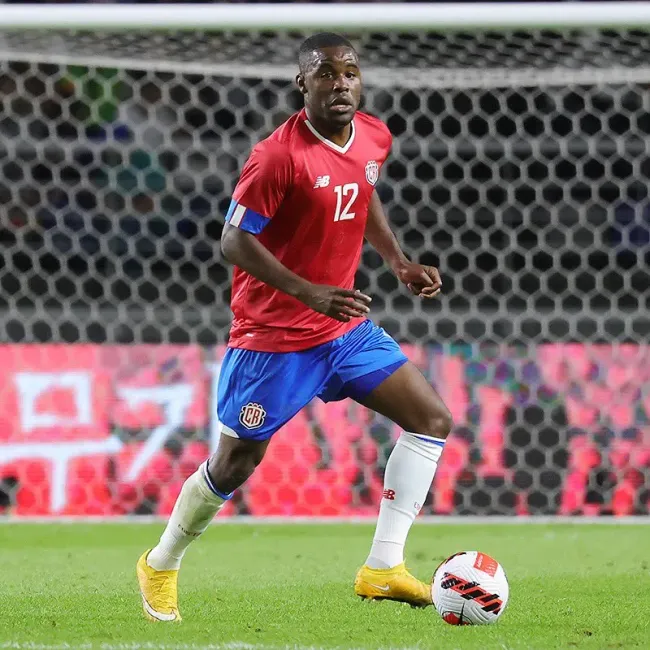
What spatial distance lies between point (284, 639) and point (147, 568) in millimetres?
699

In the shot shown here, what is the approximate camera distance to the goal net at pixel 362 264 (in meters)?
6.46

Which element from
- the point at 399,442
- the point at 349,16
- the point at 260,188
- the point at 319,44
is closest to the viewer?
the point at 260,188

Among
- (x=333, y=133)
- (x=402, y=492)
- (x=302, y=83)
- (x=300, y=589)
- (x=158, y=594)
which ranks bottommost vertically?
(x=300, y=589)

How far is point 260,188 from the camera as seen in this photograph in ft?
11.8

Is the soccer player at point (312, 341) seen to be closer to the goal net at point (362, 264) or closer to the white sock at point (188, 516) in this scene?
the white sock at point (188, 516)

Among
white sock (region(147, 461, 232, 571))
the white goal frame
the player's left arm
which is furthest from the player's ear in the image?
the white goal frame

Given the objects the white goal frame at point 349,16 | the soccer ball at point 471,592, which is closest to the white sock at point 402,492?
the soccer ball at point 471,592

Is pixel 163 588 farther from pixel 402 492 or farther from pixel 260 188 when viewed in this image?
pixel 260 188

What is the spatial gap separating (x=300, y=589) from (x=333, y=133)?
5.02 feet

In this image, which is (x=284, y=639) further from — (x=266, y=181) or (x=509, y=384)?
(x=509, y=384)

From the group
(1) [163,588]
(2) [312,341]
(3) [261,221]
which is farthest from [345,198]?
(1) [163,588]

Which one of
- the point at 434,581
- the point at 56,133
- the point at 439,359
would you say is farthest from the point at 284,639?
the point at 56,133

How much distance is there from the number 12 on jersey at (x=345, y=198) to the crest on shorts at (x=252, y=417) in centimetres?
60

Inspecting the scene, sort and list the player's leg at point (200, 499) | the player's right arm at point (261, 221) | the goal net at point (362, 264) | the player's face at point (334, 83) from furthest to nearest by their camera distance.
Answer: the goal net at point (362, 264) < the player's leg at point (200, 499) < the player's face at point (334, 83) < the player's right arm at point (261, 221)
